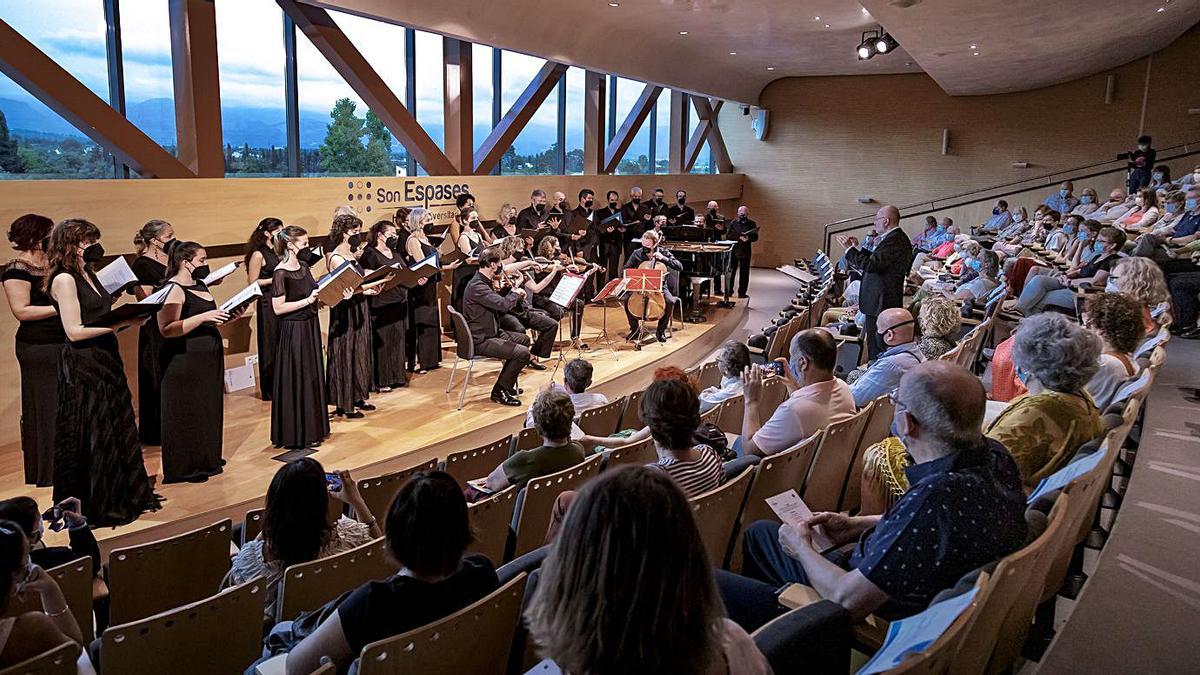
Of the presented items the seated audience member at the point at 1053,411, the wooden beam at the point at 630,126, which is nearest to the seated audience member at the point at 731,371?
the seated audience member at the point at 1053,411

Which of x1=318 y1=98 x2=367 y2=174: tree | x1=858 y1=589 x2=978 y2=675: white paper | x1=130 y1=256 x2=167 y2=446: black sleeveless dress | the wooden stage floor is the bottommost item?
the wooden stage floor

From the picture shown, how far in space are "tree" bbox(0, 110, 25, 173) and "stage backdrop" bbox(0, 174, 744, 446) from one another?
96 cm

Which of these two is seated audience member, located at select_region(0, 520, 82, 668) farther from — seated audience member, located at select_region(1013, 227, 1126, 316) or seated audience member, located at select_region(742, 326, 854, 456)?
seated audience member, located at select_region(1013, 227, 1126, 316)

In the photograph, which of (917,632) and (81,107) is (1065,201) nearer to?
(81,107)

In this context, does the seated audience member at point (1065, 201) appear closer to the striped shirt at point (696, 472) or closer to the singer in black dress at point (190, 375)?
the striped shirt at point (696, 472)

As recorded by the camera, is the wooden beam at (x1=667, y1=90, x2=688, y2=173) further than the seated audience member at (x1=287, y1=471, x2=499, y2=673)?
Yes

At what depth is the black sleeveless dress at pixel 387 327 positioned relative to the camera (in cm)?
642

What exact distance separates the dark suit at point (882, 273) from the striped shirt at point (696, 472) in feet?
12.5

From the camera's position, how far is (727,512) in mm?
2625

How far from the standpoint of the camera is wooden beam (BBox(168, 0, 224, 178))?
6328mm

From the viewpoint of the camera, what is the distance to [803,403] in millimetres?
3420

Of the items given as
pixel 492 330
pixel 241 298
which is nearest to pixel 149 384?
pixel 241 298

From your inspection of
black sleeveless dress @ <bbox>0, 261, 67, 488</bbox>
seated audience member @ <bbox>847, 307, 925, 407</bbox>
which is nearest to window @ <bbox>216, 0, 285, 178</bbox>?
black sleeveless dress @ <bbox>0, 261, 67, 488</bbox>

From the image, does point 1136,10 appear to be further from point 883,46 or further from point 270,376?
point 270,376
